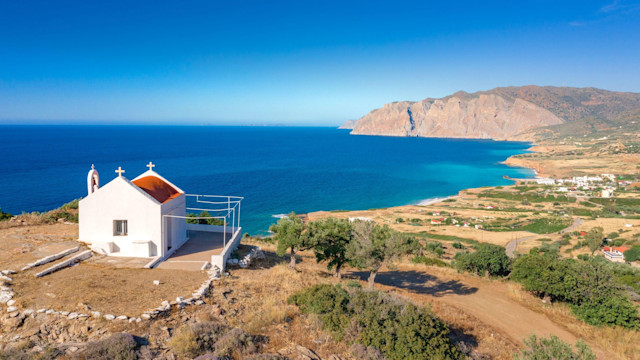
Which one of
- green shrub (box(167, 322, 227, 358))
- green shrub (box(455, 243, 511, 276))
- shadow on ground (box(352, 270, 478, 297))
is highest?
green shrub (box(167, 322, 227, 358))

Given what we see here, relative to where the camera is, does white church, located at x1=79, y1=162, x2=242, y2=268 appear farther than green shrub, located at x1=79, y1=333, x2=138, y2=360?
Yes

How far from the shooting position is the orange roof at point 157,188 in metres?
17.7

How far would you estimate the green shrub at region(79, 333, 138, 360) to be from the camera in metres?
8.46

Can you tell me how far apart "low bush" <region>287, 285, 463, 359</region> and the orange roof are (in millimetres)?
8931

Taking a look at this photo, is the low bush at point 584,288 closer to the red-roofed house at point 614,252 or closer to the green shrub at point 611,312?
the green shrub at point 611,312

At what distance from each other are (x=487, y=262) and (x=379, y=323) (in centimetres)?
1617

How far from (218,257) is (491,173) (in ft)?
366

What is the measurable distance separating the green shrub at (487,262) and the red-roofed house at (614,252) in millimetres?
15850

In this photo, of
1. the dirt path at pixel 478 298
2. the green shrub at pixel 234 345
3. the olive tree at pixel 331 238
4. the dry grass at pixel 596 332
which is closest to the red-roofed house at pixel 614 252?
the dirt path at pixel 478 298

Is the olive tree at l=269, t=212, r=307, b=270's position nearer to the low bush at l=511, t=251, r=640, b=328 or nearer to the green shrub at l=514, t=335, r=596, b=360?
the green shrub at l=514, t=335, r=596, b=360

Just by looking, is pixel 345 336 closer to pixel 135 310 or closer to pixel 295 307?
pixel 295 307

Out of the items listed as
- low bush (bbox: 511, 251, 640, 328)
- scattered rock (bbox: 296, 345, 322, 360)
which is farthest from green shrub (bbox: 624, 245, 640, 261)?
scattered rock (bbox: 296, 345, 322, 360)

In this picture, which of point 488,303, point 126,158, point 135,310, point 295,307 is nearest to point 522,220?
point 488,303

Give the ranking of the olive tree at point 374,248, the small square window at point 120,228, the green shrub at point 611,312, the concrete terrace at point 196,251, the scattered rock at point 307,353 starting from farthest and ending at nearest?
1. the small square window at point 120,228
2. the olive tree at point 374,248
3. the concrete terrace at point 196,251
4. the green shrub at point 611,312
5. the scattered rock at point 307,353
